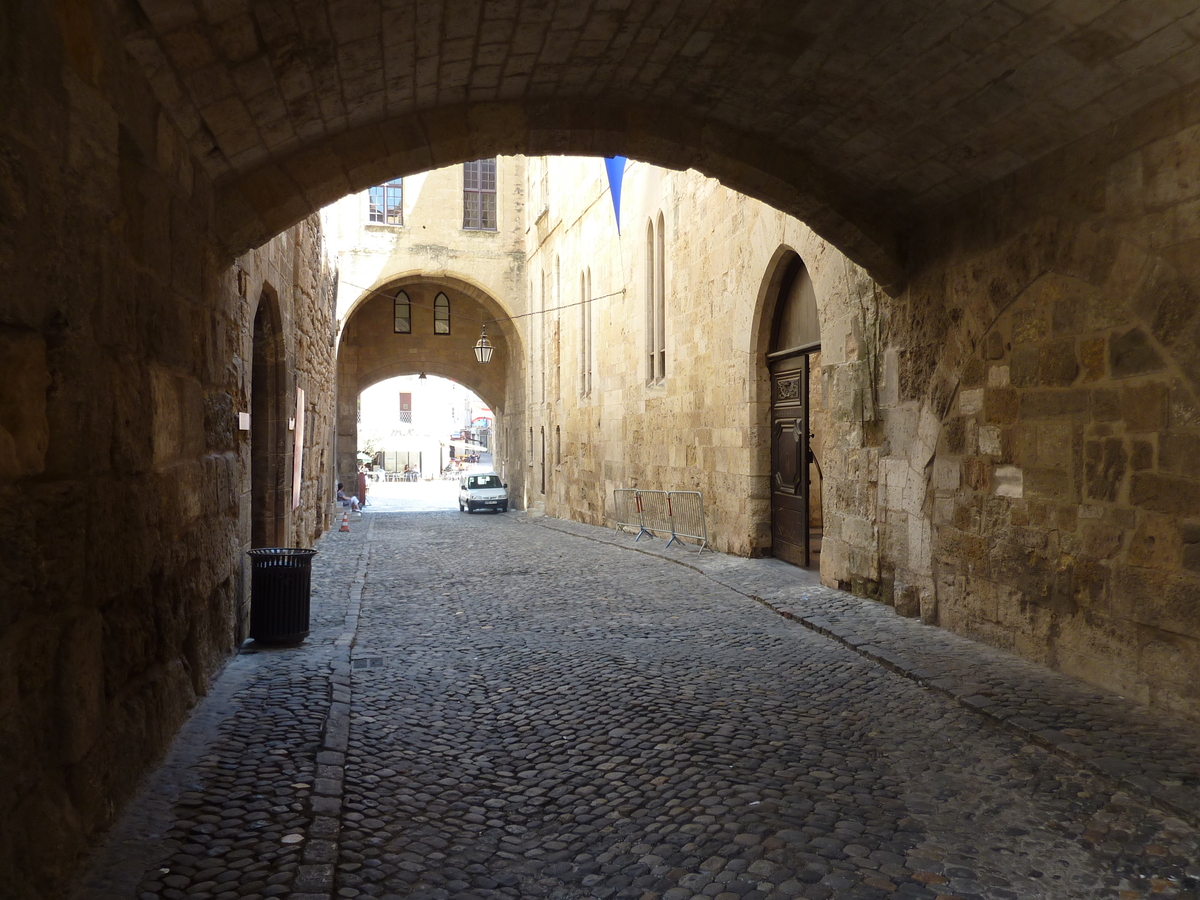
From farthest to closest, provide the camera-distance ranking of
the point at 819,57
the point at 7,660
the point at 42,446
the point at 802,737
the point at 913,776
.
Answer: the point at 819,57, the point at 802,737, the point at 913,776, the point at 42,446, the point at 7,660

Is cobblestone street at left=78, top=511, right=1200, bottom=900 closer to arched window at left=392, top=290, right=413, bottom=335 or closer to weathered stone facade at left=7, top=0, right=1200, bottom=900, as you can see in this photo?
weathered stone facade at left=7, top=0, right=1200, bottom=900

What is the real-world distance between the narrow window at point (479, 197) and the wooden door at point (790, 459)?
16.0 m

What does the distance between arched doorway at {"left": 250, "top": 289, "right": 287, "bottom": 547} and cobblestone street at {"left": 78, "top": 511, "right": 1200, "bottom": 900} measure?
2432mm

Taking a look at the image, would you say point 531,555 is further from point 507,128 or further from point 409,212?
point 409,212

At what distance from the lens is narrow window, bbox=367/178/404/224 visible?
80.4 feet

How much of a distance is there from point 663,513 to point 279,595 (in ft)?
27.2

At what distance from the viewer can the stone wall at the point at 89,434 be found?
2602mm

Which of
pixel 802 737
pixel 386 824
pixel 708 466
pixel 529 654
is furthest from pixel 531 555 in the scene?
pixel 386 824

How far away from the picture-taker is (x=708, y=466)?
12.3 meters

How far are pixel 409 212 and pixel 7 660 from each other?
75.8 feet

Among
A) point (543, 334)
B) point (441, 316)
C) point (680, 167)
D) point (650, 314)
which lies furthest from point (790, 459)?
point (441, 316)

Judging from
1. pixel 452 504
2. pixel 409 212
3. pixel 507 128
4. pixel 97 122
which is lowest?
pixel 452 504

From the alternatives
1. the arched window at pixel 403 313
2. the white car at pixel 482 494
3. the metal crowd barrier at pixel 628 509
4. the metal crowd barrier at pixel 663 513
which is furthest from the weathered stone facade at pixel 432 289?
the metal crowd barrier at pixel 663 513

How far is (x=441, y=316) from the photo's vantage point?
1109 inches
